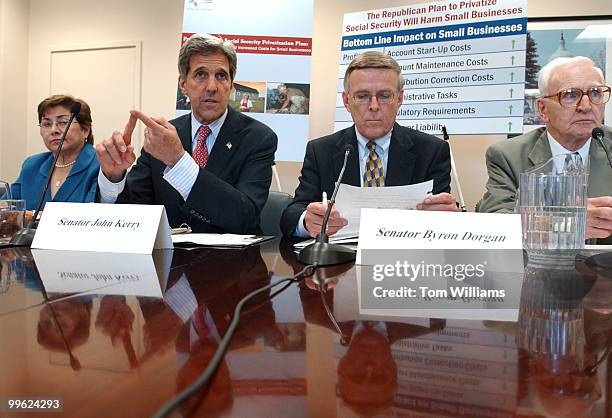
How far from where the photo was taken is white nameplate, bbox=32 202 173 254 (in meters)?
1.16

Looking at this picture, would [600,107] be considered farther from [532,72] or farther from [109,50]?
[109,50]

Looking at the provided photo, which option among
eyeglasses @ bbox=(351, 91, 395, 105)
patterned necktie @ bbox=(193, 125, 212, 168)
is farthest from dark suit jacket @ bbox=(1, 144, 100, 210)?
eyeglasses @ bbox=(351, 91, 395, 105)

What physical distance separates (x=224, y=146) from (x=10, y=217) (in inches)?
32.0

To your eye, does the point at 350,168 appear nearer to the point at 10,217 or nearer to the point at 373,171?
the point at 373,171

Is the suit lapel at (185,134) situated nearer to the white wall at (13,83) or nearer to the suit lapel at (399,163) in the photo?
the suit lapel at (399,163)

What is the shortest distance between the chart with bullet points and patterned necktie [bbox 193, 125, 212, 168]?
69.4 inches

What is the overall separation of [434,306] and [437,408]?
337 millimetres

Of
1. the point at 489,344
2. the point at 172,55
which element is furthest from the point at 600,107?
the point at 172,55

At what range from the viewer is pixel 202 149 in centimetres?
208

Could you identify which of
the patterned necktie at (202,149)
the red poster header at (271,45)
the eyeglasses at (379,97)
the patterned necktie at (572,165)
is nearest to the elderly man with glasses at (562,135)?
the eyeglasses at (379,97)

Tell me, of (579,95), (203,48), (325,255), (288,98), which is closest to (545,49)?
(288,98)

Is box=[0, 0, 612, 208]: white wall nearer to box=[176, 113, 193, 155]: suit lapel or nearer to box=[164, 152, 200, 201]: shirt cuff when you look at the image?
box=[176, 113, 193, 155]: suit lapel

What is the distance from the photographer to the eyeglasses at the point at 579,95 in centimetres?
196

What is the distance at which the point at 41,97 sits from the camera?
4.87 m
